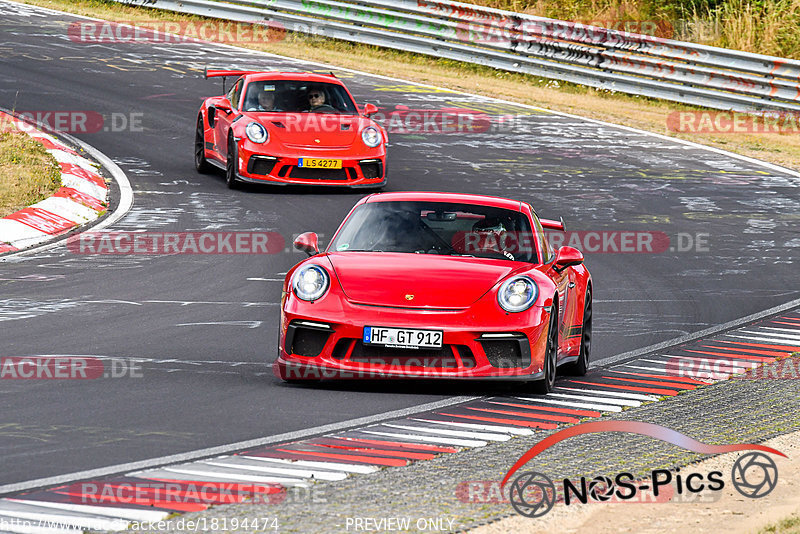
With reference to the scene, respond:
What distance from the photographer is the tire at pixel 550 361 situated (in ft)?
29.3

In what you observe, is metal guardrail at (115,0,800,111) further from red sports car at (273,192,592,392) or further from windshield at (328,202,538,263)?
red sports car at (273,192,592,392)

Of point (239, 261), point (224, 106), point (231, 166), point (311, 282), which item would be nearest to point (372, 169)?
point (231, 166)

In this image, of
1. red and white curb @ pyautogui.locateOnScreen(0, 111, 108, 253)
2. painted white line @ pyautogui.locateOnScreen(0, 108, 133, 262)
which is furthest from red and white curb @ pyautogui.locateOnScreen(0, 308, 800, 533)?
red and white curb @ pyautogui.locateOnScreen(0, 111, 108, 253)

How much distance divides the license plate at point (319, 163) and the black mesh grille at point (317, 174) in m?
0.06

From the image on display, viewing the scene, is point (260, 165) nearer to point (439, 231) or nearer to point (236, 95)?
point (236, 95)

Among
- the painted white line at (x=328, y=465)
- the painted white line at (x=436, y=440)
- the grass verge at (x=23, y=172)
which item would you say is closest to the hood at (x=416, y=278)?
the painted white line at (x=436, y=440)

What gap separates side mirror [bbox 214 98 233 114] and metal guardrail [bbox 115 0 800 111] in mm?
10931

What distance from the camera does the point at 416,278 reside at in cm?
891

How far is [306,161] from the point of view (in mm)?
17844

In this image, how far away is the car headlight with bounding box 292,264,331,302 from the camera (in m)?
8.86

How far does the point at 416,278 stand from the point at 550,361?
100cm

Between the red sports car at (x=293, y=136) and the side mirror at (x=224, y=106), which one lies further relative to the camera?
the side mirror at (x=224, y=106)

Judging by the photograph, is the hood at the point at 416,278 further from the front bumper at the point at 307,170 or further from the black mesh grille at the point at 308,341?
the front bumper at the point at 307,170

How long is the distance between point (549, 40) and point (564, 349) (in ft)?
65.3
